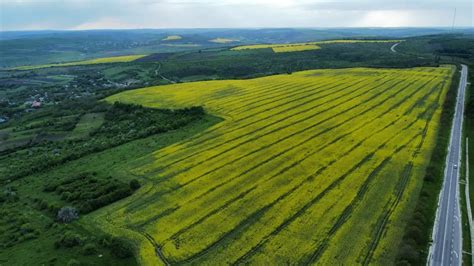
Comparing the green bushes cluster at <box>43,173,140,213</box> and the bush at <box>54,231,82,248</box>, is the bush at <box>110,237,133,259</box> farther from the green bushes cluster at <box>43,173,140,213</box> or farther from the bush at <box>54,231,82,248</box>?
the green bushes cluster at <box>43,173,140,213</box>

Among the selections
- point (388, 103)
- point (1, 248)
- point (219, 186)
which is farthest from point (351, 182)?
point (388, 103)

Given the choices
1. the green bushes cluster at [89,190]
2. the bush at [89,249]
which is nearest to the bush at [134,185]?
the green bushes cluster at [89,190]

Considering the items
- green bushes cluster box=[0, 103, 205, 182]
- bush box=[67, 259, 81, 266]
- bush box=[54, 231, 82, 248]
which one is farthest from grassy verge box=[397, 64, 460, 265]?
green bushes cluster box=[0, 103, 205, 182]

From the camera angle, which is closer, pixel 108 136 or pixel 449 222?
pixel 449 222

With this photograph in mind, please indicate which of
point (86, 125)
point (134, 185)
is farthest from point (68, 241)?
point (86, 125)

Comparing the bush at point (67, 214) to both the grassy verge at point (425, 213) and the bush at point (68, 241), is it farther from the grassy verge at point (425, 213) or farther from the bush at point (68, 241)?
the grassy verge at point (425, 213)

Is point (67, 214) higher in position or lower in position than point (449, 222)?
lower

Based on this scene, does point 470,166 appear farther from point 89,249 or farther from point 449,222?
point 89,249
